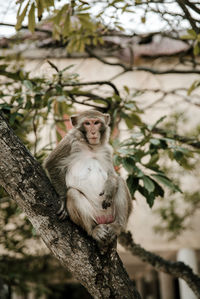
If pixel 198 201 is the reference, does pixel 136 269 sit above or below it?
below

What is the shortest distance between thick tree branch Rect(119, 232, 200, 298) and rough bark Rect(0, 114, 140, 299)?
168cm

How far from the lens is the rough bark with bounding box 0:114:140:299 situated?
273cm

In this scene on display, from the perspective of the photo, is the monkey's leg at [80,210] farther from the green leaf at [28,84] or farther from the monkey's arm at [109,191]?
the green leaf at [28,84]

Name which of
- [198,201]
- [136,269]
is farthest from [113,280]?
[136,269]

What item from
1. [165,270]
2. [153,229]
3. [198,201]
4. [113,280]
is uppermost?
[113,280]

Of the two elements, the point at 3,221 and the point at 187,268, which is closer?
the point at 187,268

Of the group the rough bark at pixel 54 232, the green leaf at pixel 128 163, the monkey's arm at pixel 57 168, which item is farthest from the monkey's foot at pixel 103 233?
the green leaf at pixel 128 163

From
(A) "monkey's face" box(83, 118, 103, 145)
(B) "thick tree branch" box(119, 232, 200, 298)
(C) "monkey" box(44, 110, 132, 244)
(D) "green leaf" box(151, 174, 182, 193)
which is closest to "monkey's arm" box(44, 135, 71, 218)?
(C) "monkey" box(44, 110, 132, 244)

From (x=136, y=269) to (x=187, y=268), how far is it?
10208mm

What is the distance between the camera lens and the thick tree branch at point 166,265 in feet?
14.6

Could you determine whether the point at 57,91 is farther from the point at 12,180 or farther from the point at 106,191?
the point at 12,180

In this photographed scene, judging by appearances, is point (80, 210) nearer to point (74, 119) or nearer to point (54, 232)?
point (54, 232)

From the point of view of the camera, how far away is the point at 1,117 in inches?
114

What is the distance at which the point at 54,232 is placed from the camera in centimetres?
276
